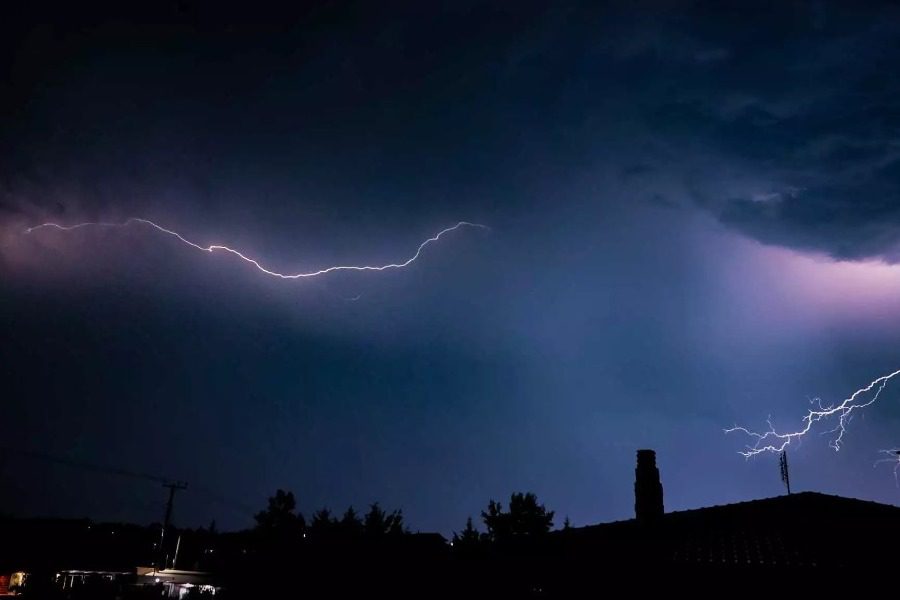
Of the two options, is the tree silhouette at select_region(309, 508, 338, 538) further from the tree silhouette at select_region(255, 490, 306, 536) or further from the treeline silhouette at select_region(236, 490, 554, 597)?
the treeline silhouette at select_region(236, 490, 554, 597)

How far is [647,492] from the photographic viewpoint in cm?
1698

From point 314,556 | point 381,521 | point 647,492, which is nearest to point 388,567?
point 314,556

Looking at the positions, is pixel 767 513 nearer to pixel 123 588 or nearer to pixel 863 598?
pixel 863 598

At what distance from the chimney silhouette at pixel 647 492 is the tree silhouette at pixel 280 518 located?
32963 millimetres

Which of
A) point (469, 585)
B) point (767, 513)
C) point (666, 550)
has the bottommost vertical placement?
point (469, 585)

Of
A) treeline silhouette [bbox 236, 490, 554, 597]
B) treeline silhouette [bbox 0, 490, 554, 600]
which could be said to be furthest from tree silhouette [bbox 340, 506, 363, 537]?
treeline silhouette [bbox 236, 490, 554, 597]

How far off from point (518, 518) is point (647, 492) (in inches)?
910

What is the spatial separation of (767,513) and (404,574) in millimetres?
9105

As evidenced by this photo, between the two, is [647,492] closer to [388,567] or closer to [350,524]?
[388,567]

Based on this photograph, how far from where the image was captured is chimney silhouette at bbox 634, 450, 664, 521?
16.6 m

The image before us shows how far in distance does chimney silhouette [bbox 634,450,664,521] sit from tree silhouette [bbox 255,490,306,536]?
108 ft

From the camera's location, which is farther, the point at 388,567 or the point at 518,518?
the point at 518,518

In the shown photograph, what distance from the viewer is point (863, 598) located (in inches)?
352

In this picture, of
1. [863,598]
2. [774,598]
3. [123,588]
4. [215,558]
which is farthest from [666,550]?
[215,558]
